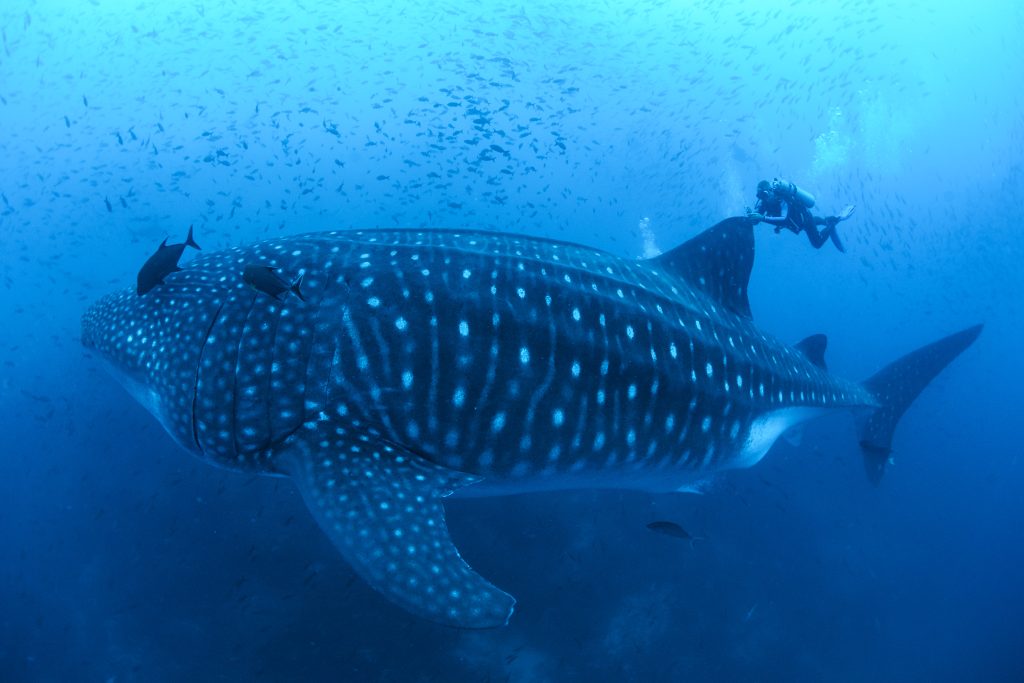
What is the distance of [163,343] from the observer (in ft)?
12.0

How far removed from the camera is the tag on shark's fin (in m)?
6.64

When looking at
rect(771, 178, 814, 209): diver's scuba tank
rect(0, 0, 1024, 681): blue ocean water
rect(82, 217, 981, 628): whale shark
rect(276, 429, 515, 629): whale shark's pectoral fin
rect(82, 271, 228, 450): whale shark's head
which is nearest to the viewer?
rect(276, 429, 515, 629): whale shark's pectoral fin

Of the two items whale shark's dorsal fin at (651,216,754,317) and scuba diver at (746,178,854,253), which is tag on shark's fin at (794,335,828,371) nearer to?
whale shark's dorsal fin at (651,216,754,317)

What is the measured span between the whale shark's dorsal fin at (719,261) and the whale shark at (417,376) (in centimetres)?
87

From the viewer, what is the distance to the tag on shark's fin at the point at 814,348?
6641 millimetres

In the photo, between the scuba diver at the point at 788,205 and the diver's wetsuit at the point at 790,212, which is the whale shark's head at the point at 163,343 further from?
the diver's wetsuit at the point at 790,212

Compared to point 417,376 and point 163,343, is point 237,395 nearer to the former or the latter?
point 163,343

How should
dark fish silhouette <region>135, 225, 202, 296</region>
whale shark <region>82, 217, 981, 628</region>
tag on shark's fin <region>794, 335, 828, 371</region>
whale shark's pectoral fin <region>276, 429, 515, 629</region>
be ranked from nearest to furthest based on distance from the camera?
whale shark's pectoral fin <region>276, 429, 515, 629</region>
whale shark <region>82, 217, 981, 628</region>
dark fish silhouette <region>135, 225, 202, 296</region>
tag on shark's fin <region>794, 335, 828, 371</region>

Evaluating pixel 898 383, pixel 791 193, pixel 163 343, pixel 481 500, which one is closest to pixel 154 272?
pixel 163 343

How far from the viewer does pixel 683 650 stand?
9977mm

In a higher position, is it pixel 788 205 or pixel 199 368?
pixel 788 205

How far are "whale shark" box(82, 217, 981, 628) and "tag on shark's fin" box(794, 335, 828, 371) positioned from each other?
2.70m

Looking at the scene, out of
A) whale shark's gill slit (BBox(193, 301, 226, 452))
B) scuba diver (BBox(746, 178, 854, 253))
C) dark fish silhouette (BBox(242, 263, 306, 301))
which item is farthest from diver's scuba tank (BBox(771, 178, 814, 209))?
whale shark's gill slit (BBox(193, 301, 226, 452))

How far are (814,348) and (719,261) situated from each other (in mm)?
2254
